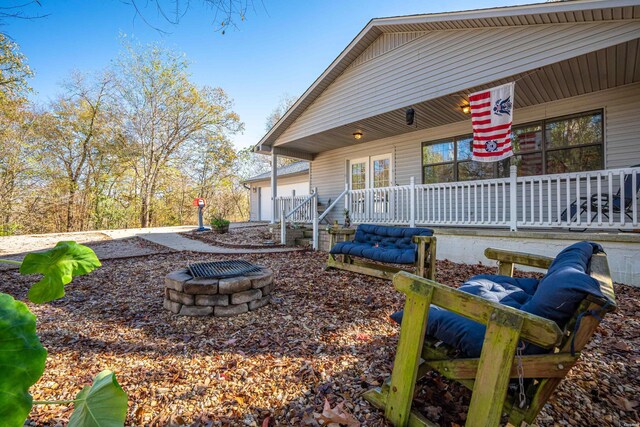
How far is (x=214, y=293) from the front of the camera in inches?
117

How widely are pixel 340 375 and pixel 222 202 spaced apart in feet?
73.5

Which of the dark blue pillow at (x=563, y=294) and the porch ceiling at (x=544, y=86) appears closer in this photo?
the dark blue pillow at (x=563, y=294)

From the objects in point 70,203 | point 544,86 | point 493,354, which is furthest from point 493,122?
point 70,203

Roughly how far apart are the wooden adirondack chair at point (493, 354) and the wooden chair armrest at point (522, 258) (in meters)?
0.69

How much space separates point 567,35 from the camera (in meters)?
4.33

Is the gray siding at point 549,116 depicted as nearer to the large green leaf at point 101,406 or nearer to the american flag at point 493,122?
the american flag at point 493,122

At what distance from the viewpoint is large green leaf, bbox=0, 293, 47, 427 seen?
52cm

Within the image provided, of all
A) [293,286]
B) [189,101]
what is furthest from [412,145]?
[189,101]

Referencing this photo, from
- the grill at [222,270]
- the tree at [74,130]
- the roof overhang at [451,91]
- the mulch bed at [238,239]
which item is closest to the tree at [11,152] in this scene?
the tree at [74,130]

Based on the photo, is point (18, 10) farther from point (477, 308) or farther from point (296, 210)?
point (296, 210)

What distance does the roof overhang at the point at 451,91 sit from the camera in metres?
4.10

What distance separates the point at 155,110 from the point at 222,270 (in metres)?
16.6

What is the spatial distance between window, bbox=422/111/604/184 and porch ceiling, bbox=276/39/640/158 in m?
0.51

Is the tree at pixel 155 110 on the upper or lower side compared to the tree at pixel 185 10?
upper
